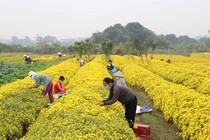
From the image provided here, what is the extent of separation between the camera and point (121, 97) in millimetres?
8062

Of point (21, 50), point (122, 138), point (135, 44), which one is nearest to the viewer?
point (122, 138)

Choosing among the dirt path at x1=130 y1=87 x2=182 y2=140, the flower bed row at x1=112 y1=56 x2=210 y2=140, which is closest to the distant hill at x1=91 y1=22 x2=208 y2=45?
the flower bed row at x1=112 y1=56 x2=210 y2=140

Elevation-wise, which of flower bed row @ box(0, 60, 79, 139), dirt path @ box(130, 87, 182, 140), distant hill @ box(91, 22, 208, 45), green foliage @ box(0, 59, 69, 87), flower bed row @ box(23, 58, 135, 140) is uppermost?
distant hill @ box(91, 22, 208, 45)

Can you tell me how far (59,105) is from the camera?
7.79 metres

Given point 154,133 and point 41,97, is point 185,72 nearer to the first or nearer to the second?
point 154,133

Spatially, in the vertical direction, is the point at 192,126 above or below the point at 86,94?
below

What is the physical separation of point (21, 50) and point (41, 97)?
75.3 metres

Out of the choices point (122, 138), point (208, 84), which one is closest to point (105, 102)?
point (122, 138)

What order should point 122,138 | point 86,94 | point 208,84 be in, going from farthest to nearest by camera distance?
point 208,84, point 86,94, point 122,138

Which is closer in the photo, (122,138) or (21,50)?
(122,138)

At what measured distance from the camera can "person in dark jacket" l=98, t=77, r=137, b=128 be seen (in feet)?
25.0

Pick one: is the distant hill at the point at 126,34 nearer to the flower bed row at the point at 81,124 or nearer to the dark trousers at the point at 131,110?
the dark trousers at the point at 131,110

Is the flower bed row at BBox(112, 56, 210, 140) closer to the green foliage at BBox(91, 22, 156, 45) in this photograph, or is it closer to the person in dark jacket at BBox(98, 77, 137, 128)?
the person in dark jacket at BBox(98, 77, 137, 128)

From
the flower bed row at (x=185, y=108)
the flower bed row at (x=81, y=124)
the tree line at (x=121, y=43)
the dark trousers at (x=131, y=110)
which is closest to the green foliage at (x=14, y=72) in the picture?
the tree line at (x=121, y=43)
